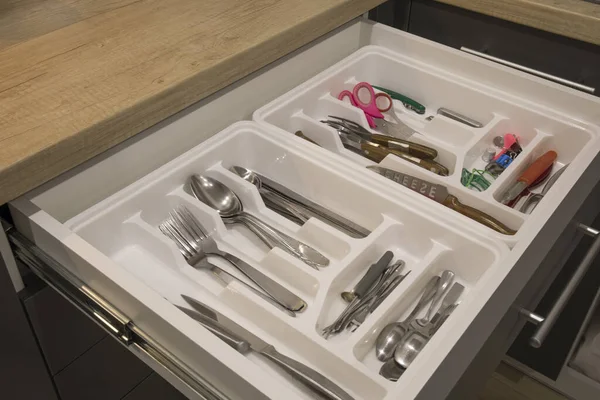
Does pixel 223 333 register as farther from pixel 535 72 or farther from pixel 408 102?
pixel 535 72

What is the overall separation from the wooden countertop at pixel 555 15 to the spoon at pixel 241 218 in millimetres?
583

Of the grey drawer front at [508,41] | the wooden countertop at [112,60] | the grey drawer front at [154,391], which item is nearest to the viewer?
the wooden countertop at [112,60]

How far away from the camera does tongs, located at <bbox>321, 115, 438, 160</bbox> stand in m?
0.91

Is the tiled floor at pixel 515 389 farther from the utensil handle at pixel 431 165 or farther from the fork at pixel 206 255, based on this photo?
the fork at pixel 206 255

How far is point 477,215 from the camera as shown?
788 millimetres

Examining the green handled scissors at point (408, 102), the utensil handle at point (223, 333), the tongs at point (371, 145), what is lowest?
the utensil handle at point (223, 333)

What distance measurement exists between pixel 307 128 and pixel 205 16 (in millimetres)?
240

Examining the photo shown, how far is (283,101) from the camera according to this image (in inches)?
38.4

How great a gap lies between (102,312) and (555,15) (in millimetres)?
840

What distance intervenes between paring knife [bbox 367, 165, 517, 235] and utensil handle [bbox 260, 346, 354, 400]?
0.32 meters

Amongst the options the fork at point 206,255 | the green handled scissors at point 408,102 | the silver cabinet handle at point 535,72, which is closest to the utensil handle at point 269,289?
the fork at point 206,255

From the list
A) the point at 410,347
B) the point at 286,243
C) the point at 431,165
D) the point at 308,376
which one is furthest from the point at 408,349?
the point at 431,165

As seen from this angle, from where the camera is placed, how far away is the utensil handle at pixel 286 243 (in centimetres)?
76

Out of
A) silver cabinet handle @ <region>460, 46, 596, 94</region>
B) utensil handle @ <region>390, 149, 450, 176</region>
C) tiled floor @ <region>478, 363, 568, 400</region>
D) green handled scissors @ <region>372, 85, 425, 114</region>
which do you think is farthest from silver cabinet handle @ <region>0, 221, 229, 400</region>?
tiled floor @ <region>478, 363, 568, 400</region>
